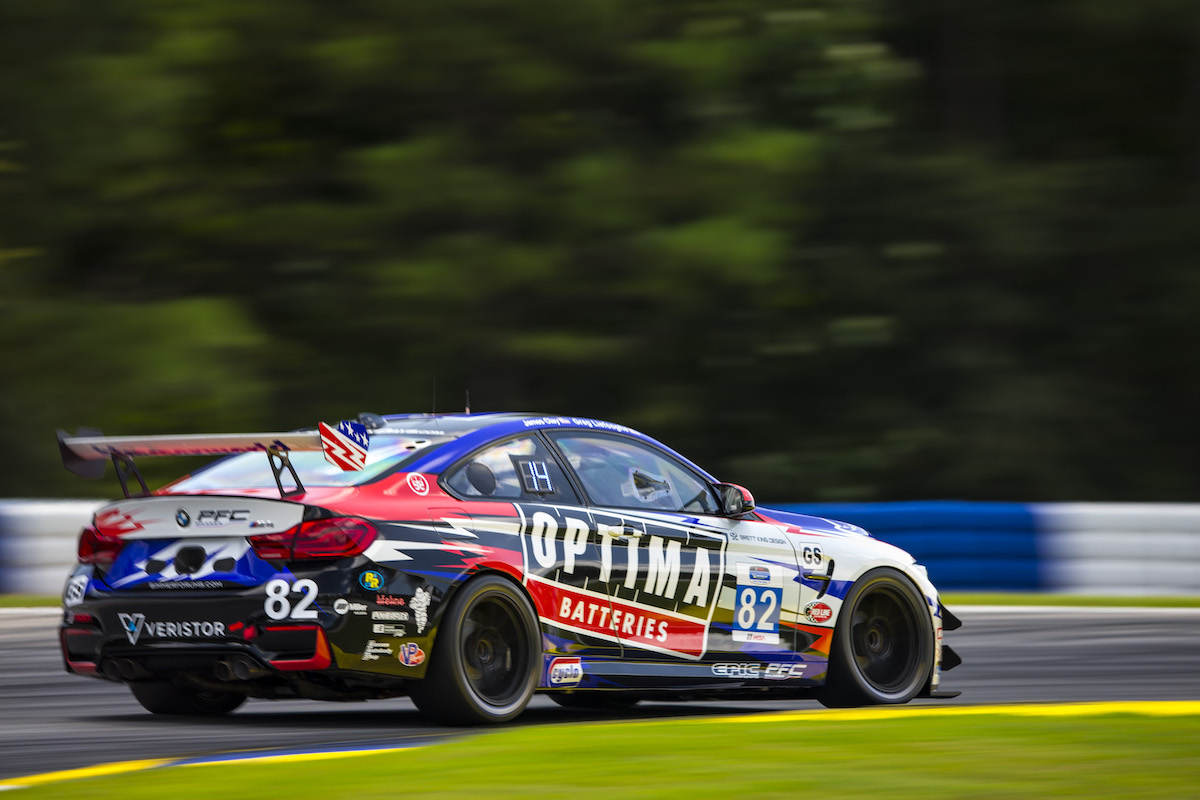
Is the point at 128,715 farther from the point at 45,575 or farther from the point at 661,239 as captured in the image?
the point at 661,239

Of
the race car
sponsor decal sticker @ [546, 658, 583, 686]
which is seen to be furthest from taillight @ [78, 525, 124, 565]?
sponsor decal sticker @ [546, 658, 583, 686]

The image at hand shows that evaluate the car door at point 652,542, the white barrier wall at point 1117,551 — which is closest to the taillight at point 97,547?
the car door at point 652,542

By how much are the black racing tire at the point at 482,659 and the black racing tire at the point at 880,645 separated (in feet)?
6.32

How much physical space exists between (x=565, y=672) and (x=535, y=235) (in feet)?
42.4

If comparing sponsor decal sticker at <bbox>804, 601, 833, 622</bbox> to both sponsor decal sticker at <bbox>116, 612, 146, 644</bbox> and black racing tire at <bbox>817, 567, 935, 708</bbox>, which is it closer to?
black racing tire at <bbox>817, 567, 935, 708</bbox>

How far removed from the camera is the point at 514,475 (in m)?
8.01

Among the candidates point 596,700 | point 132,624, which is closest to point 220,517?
point 132,624

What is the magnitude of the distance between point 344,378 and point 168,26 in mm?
4229

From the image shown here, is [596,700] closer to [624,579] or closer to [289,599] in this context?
[624,579]

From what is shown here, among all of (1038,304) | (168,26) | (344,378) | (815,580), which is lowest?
(815,580)

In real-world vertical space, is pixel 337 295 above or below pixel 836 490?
above

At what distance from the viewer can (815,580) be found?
29.3 feet

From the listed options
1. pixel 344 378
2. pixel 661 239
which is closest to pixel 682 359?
pixel 661 239

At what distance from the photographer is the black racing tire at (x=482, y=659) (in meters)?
7.31
